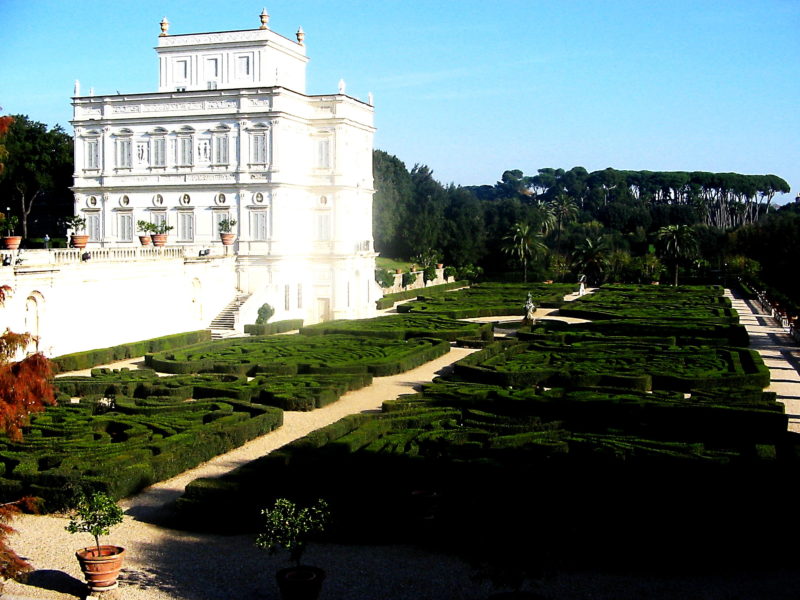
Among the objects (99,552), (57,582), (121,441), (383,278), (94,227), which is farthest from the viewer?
(383,278)

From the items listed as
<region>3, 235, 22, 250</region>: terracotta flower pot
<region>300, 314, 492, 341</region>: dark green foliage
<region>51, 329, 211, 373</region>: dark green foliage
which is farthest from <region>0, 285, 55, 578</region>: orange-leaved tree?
<region>300, 314, 492, 341</region>: dark green foliage

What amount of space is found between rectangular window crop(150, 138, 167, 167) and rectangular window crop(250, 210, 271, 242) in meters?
5.55

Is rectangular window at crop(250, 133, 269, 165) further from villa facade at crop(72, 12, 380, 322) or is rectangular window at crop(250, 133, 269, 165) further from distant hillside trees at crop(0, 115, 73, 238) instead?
distant hillside trees at crop(0, 115, 73, 238)

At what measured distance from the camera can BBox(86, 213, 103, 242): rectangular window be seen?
47.4 m

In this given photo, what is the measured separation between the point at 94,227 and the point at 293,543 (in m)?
38.7

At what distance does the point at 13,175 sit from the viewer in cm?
5306

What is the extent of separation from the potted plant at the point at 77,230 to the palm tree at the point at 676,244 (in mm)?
45582

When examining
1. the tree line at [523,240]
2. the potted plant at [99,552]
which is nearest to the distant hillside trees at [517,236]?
the tree line at [523,240]

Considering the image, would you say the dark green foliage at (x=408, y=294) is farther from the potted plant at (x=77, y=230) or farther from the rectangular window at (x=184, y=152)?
the potted plant at (x=77, y=230)

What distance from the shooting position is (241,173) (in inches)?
1784

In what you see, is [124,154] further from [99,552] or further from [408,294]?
[99,552]

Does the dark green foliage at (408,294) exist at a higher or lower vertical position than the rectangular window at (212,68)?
lower

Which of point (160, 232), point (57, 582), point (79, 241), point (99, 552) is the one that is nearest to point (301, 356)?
point (79, 241)

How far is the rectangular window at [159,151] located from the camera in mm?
46500
